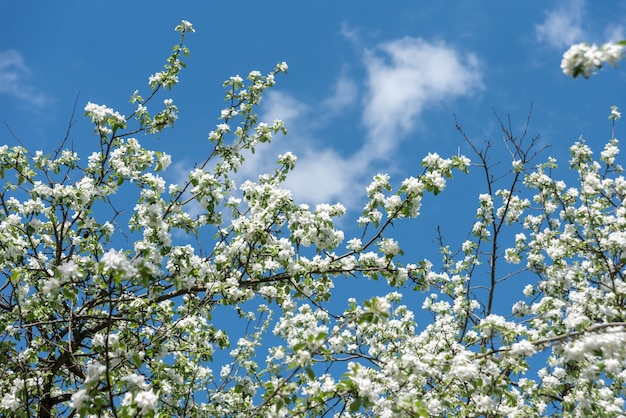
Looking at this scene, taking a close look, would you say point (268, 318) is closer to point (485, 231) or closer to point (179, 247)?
point (485, 231)

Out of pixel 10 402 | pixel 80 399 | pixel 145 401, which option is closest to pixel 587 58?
pixel 145 401

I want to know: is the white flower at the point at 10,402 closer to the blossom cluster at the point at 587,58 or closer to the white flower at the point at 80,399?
the white flower at the point at 80,399

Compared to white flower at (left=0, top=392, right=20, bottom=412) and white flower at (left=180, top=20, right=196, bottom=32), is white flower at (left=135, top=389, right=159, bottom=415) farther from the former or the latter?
white flower at (left=180, top=20, right=196, bottom=32)

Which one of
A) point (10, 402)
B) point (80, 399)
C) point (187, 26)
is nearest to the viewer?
point (80, 399)

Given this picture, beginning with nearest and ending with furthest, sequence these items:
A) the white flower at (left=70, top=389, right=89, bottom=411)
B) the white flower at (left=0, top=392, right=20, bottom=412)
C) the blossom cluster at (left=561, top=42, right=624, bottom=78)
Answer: the blossom cluster at (left=561, top=42, right=624, bottom=78), the white flower at (left=70, top=389, right=89, bottom=411), the white flower at (left=0, top=392, right=20, bottom=412)

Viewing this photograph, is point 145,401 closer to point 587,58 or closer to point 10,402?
point 10,402

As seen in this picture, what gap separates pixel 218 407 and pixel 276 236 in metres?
2.67

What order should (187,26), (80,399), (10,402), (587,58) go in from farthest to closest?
(187,26)
(10,402)
(80,399)
(587,58)

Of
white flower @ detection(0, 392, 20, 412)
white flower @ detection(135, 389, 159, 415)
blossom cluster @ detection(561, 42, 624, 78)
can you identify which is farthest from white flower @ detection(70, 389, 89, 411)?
blossom cluster @ detection(561, 42, 624, 78)

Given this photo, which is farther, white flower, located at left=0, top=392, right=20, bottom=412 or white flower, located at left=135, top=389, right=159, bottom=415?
white flower, located at left=0, top=392, right=20, bottom=412

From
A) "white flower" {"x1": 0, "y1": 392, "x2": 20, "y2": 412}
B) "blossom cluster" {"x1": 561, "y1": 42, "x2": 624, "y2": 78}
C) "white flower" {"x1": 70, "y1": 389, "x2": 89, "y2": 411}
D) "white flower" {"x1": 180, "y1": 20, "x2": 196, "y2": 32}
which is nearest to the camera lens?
"blossom cluster" {"x1": 561, "y1": 42, "x2": 624, "y2": 78}

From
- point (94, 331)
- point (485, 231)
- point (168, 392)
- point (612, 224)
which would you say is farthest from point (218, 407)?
point (612, 224)

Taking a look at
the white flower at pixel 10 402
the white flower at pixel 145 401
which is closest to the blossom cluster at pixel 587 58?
the white flower at pixel 145 401

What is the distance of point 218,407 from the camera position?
7.58m
